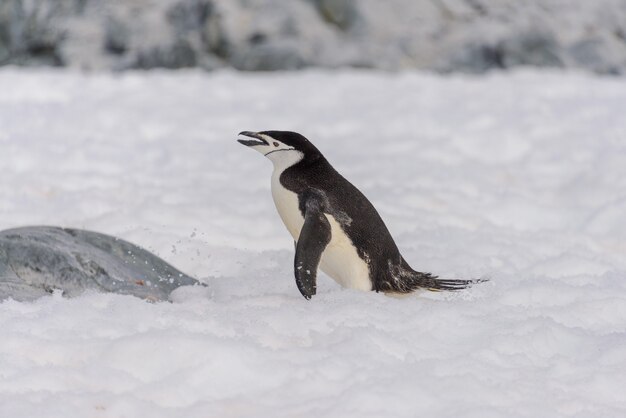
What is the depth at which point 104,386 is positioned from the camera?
6.98 feet

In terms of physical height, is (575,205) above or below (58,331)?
above

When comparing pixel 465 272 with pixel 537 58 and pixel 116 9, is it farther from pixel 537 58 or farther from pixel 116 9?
pixel 116 9

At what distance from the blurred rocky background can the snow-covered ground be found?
875 mm

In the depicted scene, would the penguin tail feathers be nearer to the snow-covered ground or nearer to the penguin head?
the snow-covered ground

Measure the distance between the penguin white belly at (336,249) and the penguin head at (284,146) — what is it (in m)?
0.07

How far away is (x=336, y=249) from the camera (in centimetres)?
302

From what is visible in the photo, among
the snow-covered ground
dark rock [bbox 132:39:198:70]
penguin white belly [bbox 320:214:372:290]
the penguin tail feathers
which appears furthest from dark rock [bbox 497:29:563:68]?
penguin white belly [bbox 320:214:372:290]

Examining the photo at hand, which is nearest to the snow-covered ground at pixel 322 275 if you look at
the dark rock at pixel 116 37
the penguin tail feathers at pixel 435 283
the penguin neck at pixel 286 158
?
the penguin tail feathers at pixel 435 283

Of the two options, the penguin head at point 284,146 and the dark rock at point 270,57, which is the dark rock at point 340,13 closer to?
the dark rock at point 270,57

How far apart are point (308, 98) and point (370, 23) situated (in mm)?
2368

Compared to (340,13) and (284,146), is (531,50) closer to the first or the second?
(340,13)

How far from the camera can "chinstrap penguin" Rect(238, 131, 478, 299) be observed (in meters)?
2.99

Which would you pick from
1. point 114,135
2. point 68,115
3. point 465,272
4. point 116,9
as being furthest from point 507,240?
point 116,9

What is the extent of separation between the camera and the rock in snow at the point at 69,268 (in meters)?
2.82
